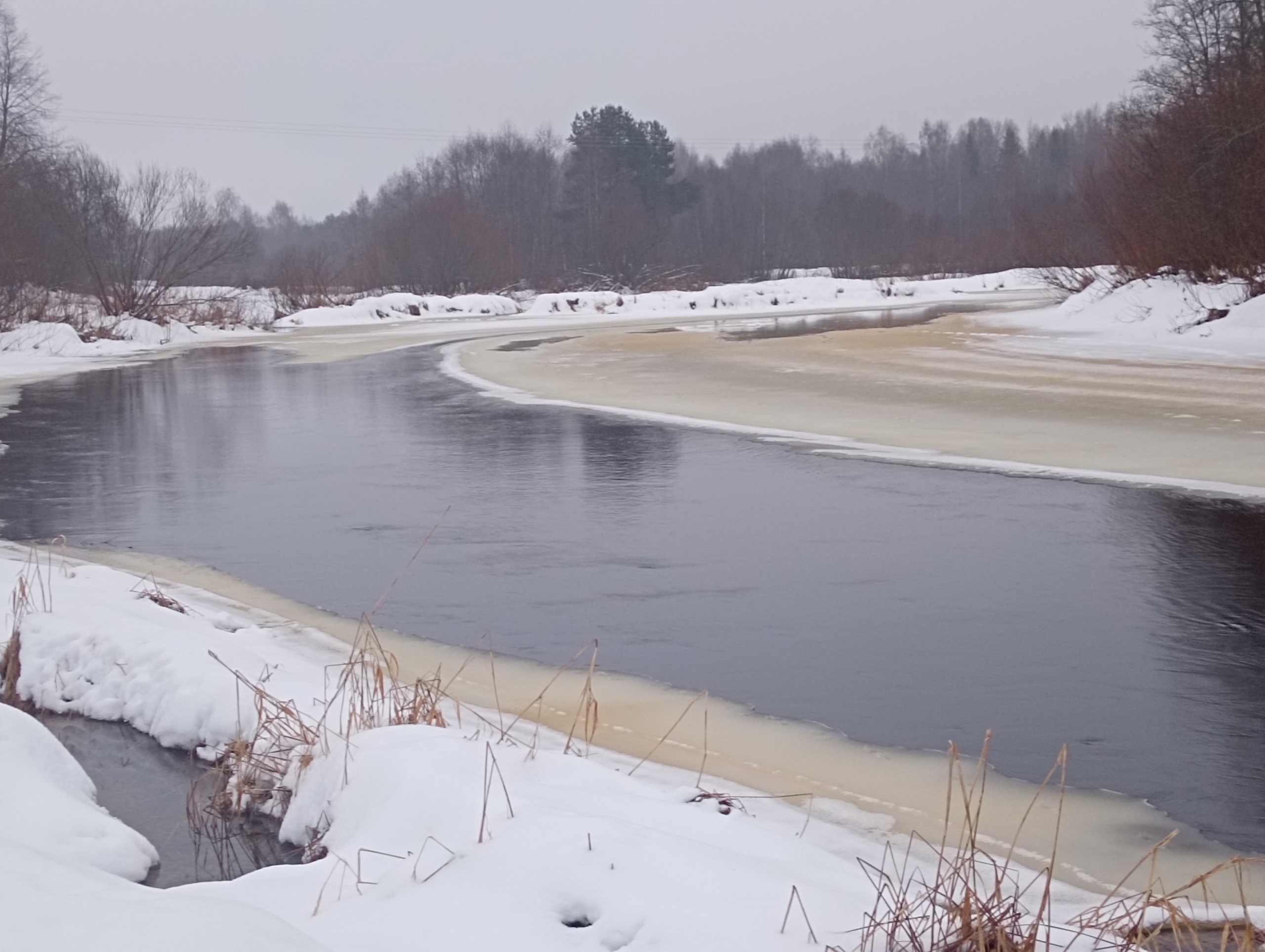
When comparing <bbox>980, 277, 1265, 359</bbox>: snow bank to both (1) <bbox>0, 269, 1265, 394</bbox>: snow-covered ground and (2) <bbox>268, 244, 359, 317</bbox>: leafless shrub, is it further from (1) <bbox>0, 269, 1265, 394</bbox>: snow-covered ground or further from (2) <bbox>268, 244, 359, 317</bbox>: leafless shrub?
(2) <bbox>268, 244, 359, 317</bbox>: leafless shrub

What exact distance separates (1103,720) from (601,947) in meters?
3.12

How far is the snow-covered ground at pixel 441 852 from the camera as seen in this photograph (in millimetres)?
3223

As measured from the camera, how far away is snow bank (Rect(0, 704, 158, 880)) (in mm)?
4328

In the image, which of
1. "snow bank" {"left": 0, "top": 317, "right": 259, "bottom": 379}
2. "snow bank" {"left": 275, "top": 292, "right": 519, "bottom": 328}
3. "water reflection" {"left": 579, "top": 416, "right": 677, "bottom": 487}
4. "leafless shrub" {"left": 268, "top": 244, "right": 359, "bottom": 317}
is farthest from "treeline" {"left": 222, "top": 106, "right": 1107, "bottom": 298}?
"water reflection" {"left": 579, "top": 416, "right": 677, "bottom": 487}

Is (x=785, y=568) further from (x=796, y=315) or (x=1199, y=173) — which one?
(x=796, y=315)

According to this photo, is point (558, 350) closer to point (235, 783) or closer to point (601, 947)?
point (235, 783)

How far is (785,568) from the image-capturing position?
846cm

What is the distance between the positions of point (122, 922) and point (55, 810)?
1915 millimetres

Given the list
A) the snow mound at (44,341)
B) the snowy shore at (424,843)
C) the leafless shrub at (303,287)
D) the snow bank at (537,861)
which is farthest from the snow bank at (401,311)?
the snow bank at (537,861)

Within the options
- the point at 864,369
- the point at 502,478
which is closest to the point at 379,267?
the point at 864,369

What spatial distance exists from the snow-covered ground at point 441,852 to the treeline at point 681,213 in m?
22.5

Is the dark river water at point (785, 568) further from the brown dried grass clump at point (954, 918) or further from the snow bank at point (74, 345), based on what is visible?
the snow bank at point (74, 345)

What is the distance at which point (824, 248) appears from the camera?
88.1 m

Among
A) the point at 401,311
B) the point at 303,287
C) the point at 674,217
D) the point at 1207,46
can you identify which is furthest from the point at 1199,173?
the point at 674,217
